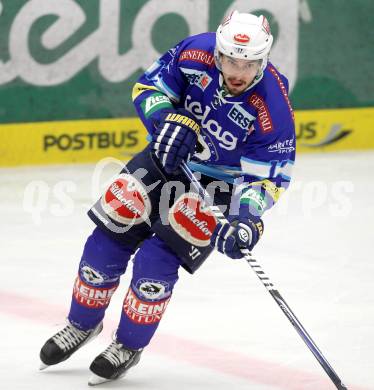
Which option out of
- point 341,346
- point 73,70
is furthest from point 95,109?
point 341,346

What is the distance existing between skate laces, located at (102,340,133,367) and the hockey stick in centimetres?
58

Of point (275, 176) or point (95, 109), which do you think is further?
point (95, 109)

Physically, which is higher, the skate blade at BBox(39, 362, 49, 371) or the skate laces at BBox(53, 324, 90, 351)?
the skate laces at BBox(53, 324, 90, 351)

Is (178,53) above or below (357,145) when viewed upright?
above

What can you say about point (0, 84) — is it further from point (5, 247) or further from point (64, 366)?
point (64, 366)

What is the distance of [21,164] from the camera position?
27.5 feet

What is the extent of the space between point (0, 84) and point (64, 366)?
3.98m

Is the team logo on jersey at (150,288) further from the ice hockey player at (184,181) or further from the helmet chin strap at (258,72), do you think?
the helmet chin strap at (258,72)

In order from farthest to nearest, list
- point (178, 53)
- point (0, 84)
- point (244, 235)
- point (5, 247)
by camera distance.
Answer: point (0, 84) < point (5, 247) < point (178, 53) < point (244, 235)

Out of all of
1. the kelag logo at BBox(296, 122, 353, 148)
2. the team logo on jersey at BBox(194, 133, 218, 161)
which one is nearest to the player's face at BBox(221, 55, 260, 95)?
the team logo on jersey at BBox(194, 133, 218, 161)

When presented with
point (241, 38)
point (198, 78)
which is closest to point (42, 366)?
point (198, 78)

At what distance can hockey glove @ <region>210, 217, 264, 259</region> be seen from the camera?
13.7 ft

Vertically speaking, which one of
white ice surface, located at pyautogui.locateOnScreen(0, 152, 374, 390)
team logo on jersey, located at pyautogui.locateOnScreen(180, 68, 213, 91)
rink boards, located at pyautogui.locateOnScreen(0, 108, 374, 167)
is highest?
team logo on jersey, located at pyautogui.locateOnScreen(180, 68, 213, 91)

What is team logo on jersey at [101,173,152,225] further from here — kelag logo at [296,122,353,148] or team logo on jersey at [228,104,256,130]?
kelag logo at [296,122,353,148]
